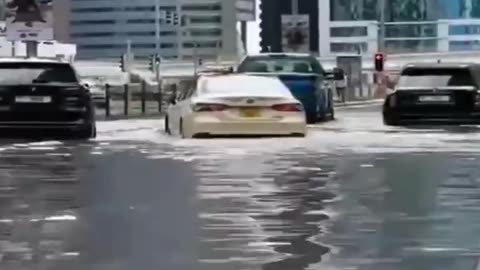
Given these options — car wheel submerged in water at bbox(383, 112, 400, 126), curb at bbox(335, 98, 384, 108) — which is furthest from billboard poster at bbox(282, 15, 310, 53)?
car wheel submerged in water at bbox(383, 112, 400, 126)

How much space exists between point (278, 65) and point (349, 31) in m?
105

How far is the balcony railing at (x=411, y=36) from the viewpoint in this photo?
135 m

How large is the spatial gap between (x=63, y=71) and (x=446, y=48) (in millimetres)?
114761

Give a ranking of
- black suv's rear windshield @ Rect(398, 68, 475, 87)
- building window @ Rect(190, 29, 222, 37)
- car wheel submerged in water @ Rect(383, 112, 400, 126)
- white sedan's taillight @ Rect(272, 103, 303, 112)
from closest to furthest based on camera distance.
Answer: white sedan's taillight @ Rect(272, 103, 303, 112)
black suv's rear windshield @ Rect(398, 68, 475, 87)
car wheel submerged in water @ Rect(383, 112, 400, 126)
building window @ Rect(190, 29, 222, 37)

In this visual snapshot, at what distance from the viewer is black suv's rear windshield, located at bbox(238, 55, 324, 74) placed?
107 ft

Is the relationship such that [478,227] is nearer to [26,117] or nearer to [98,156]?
[98,156]

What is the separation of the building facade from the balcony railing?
1578 centimetres

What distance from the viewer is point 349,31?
136750 mm

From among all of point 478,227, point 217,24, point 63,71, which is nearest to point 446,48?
point 217,24

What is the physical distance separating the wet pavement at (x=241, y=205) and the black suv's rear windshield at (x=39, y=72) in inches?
87.8

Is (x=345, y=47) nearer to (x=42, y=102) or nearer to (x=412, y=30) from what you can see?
(x=412, y=30)

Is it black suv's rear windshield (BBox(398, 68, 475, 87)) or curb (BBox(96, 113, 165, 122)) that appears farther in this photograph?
curb (BBox(96, 113, 165, 122))

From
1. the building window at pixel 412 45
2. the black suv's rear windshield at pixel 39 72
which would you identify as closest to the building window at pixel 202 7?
the building window at pixel 412 45

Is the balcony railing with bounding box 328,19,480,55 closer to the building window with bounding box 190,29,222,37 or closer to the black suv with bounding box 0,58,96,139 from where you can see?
the building window with bounding box 190,29,222,37
